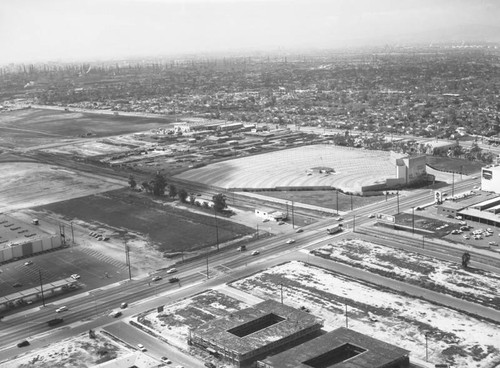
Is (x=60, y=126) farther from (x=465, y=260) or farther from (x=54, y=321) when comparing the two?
(x=465, y=260)

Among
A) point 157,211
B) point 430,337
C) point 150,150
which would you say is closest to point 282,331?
point 430,337

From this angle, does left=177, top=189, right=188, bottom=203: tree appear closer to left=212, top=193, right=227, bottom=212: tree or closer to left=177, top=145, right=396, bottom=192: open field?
left=212, top=193, right=227, bottom=212: tree

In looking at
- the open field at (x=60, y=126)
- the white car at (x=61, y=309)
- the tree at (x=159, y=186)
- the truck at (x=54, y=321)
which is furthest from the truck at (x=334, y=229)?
the open field at (x=60, y=126)

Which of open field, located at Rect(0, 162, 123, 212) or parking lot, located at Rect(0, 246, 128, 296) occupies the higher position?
open field, located at Rect(0, 162, 123, 212)

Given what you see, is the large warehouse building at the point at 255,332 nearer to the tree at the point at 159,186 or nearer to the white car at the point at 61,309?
the white car at the point at 61,309

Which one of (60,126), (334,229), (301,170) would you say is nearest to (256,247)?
(334,229)

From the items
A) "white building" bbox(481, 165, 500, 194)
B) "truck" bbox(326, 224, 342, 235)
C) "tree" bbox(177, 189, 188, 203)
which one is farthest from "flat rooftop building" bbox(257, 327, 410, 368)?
"white building" bbox(481, 165, 500, 194)
